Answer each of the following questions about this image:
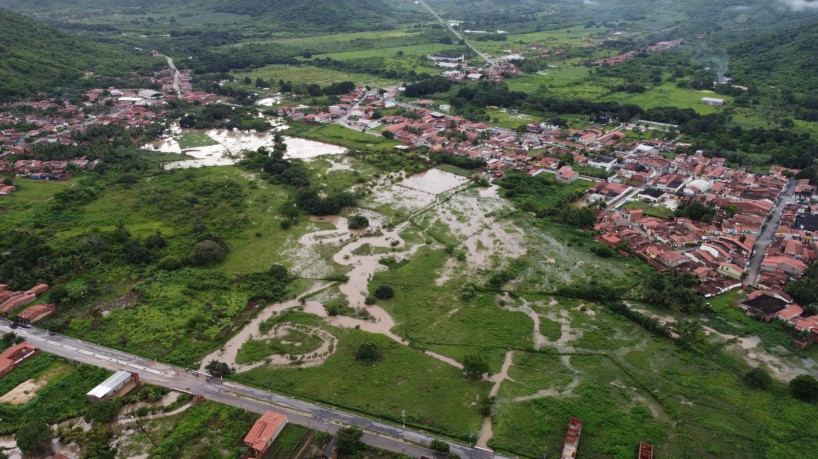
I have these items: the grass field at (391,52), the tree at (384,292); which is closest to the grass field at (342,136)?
the tree at (384,292)

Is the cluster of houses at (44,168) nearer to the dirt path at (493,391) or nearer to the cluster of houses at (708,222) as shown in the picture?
the dirt path at (493,391)

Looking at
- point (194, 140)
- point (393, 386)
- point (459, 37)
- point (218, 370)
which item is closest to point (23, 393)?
point (218, 370)

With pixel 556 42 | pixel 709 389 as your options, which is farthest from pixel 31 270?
pixel 556 42

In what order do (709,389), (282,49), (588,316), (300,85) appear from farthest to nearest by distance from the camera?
(282,49) < (300,85) < (588,316) < (709,389)

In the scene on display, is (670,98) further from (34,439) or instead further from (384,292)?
(34,439)

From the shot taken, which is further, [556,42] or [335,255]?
[556,42]

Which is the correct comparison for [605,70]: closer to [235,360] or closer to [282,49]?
[282,49]
